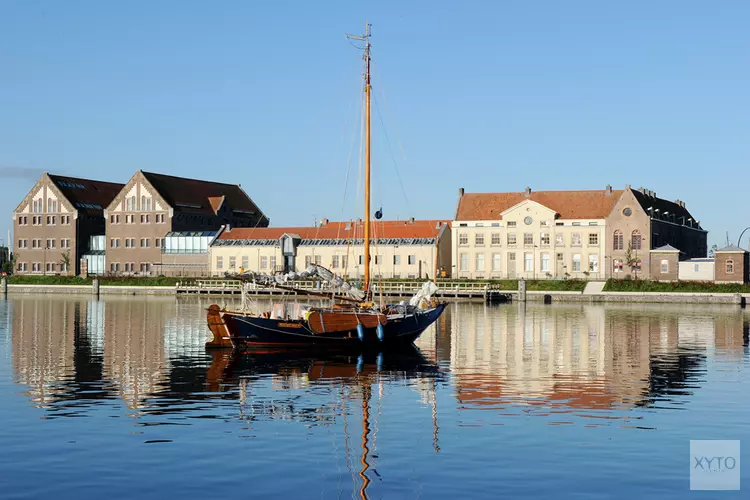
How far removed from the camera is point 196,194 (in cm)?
14362

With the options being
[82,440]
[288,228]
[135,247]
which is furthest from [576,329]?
[135,247]

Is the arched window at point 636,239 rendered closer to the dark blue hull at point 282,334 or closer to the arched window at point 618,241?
the arched window at point 618,241

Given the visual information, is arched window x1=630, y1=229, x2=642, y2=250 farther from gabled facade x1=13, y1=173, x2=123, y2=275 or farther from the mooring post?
gabled facade x1=13, y1=173, x2=123, y2=275

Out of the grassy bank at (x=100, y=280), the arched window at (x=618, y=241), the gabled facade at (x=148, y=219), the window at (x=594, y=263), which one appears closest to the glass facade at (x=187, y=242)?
the gabled facade at (x=148, y=219)

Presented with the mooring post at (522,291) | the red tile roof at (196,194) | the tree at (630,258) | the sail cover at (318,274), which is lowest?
the mooring post at (522,291)

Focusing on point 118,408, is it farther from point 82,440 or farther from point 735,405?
point 735,405

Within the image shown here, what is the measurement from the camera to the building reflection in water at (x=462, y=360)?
31.9 m

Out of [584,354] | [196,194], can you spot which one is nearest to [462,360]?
[584,354]

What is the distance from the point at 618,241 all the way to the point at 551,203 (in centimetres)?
997

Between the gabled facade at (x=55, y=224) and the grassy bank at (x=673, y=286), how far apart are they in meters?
78.1

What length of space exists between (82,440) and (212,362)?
18.3 metres

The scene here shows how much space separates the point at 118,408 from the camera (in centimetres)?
2855

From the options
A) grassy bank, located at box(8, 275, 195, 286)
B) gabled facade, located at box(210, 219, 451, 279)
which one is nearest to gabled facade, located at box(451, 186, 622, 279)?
gabled facade, located at box(210, 219, 451, 279)

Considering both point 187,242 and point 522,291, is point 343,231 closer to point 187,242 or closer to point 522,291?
point 187,242
